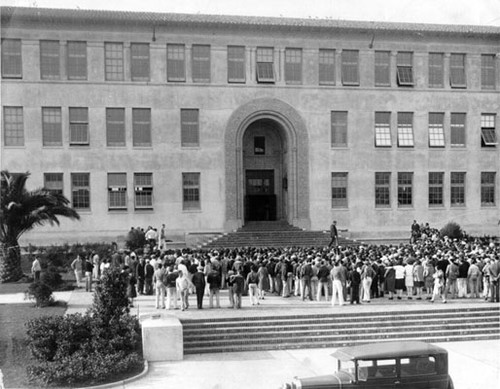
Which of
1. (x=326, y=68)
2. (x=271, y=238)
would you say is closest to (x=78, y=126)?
(x=271, y=238)

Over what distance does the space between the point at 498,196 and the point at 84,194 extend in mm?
28841

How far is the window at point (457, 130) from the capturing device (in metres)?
44.3

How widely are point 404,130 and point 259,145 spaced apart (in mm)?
10157

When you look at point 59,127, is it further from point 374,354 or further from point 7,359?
point 374,354

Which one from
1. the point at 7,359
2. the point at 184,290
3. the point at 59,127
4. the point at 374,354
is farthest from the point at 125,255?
the point at 374,354

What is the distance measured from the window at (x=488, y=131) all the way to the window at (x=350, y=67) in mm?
9900

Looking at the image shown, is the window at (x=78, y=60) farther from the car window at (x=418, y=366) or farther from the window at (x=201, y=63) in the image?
the car window at (x=418, y=366)

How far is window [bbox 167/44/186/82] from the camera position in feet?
134

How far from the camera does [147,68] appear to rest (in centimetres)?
4044

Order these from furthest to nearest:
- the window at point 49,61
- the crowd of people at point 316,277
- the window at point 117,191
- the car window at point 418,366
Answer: the window at point 117,191, the window at point 49,61, the crowd of people at point 316,277, the car window at point 418,366

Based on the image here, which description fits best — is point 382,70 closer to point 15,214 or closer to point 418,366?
point 15,214

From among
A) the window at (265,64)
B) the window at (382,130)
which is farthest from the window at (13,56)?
the window at (382,130)

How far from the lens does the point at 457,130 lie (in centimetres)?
4444

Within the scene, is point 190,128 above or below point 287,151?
above
